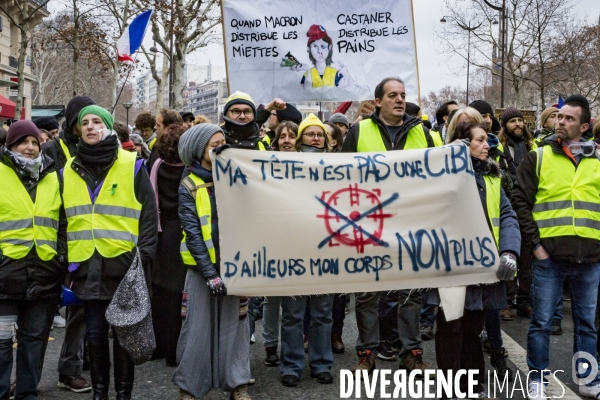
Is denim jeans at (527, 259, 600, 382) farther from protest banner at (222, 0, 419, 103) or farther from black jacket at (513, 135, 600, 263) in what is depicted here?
protest banner at (222, 0, 419, 103)

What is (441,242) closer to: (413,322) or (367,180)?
(367,180)

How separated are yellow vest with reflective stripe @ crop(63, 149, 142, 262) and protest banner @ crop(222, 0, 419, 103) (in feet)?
6.74

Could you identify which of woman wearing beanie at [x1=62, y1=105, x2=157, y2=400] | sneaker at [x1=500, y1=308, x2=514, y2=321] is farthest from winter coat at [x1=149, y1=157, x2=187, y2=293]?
sneaker at [x1=500, y1=308, x2=514, y2=321]

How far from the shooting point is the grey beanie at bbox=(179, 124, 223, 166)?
15.4 ft

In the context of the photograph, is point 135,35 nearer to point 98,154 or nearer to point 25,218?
point 98,154

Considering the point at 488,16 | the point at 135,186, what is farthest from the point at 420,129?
the point at 488,16

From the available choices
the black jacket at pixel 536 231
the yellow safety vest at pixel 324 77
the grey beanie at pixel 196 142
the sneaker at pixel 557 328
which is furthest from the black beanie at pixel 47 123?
the sneaker at pixel 557 328

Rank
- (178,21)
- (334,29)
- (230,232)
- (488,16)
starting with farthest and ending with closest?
(488,16)
(178,21)
(334,29)
(230,232)

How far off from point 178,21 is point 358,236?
22245 mm

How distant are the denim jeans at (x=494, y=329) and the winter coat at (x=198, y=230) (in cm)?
221

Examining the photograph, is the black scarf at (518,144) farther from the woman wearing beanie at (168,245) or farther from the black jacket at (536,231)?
the woman wearing beanie at (168,245)

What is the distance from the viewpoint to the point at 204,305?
4621 mm

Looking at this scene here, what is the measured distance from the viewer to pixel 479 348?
4.88 metres

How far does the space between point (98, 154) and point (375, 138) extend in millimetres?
2042
